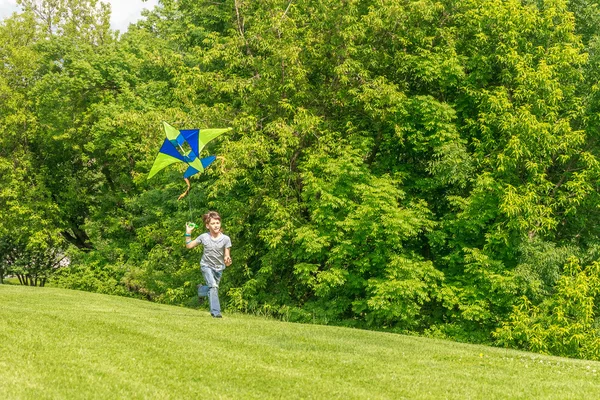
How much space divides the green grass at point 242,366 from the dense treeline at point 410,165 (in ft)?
27.8

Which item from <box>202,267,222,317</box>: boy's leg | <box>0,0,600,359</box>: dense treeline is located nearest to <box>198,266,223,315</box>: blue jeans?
<box>202,267,222,317</box>: boy's leg

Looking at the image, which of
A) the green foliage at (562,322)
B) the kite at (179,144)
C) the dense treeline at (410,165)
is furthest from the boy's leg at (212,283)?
the green foliage at (562,322)

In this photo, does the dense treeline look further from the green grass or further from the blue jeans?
the green grass

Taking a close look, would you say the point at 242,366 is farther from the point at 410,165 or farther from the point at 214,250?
the point at 410,165

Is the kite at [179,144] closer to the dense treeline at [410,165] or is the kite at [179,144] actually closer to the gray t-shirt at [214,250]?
the gray t-shirt at [214,250]

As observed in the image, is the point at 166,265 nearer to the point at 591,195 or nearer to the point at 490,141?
the point at 490,141

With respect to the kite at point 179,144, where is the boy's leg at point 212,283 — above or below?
below

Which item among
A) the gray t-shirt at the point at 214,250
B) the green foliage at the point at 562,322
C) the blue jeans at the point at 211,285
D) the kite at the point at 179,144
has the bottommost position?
the green foliage at the point at 562,322

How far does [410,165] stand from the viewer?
73.9 ft

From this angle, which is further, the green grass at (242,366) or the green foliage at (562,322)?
the green foliage at (562,322)

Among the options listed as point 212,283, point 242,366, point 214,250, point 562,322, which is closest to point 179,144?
point 214,250

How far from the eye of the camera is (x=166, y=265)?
29.9 metres

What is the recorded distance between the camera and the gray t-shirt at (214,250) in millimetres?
12203

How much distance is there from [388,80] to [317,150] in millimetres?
3851
